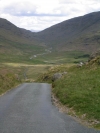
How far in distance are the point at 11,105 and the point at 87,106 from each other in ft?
30.1

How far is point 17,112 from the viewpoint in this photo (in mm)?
25375

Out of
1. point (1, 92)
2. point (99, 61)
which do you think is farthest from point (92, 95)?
point (99, 61)

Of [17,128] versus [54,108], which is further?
[54,108]

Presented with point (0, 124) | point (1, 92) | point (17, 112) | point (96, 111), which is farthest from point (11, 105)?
point (1, 92)

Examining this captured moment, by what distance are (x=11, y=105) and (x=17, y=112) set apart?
13.2ft

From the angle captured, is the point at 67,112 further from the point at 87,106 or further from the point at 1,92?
the point at 1,92

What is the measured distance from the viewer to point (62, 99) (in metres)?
31.3

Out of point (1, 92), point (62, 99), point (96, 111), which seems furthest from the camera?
point (1, 92)

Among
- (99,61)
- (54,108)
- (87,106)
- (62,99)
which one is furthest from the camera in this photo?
(99,61)

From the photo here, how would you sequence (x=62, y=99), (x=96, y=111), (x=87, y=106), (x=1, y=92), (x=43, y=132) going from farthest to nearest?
(x=1, y=92)
(x=62, y=99)
(x=87, y=106)
(x=96, y=111)
(x=43, y=132)

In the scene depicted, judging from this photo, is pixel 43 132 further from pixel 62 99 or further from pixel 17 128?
pixel 62 99

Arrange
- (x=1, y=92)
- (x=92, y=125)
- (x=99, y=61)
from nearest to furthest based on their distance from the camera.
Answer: (x=92, y=125), (x=1, y=92), (x=99, y=61)

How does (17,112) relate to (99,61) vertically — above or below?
below

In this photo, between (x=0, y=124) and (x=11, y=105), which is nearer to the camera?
(x=0, y=124)
